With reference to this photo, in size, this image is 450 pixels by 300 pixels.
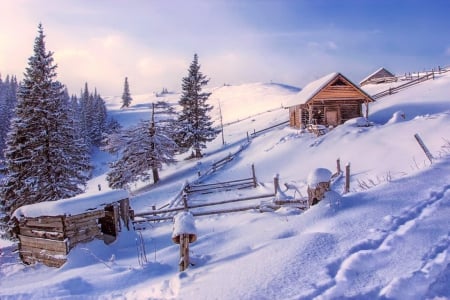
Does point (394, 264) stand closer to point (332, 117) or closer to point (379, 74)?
point (332, 117)

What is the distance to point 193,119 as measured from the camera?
39281 mm

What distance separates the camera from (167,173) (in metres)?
35.8

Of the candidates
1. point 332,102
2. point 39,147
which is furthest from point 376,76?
point 39,147

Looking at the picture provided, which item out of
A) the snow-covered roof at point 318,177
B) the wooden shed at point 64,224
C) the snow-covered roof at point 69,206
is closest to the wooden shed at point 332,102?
the wooden shed at point 64,224

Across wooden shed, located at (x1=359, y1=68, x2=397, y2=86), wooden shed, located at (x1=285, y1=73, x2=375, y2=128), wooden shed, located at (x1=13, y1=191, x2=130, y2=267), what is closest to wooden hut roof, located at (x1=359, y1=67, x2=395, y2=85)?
wooden shed, located at (x1=359, y1=68, x2=397, y2=86)

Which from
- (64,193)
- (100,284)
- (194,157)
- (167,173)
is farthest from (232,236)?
(194,157)

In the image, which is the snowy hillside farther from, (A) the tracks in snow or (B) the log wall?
(B) the log wall

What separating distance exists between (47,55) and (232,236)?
19.6 metres

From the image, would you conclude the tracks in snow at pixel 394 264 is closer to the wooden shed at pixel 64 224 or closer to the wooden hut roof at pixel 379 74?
the wooden shed at pixel 64 224

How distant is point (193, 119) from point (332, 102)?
48.5 feet

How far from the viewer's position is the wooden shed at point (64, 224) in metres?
11.0

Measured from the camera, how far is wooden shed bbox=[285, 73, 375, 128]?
32.6 metres

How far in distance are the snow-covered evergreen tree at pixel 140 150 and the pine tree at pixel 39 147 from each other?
360 inches

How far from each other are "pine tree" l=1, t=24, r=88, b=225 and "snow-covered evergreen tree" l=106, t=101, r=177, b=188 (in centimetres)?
914
